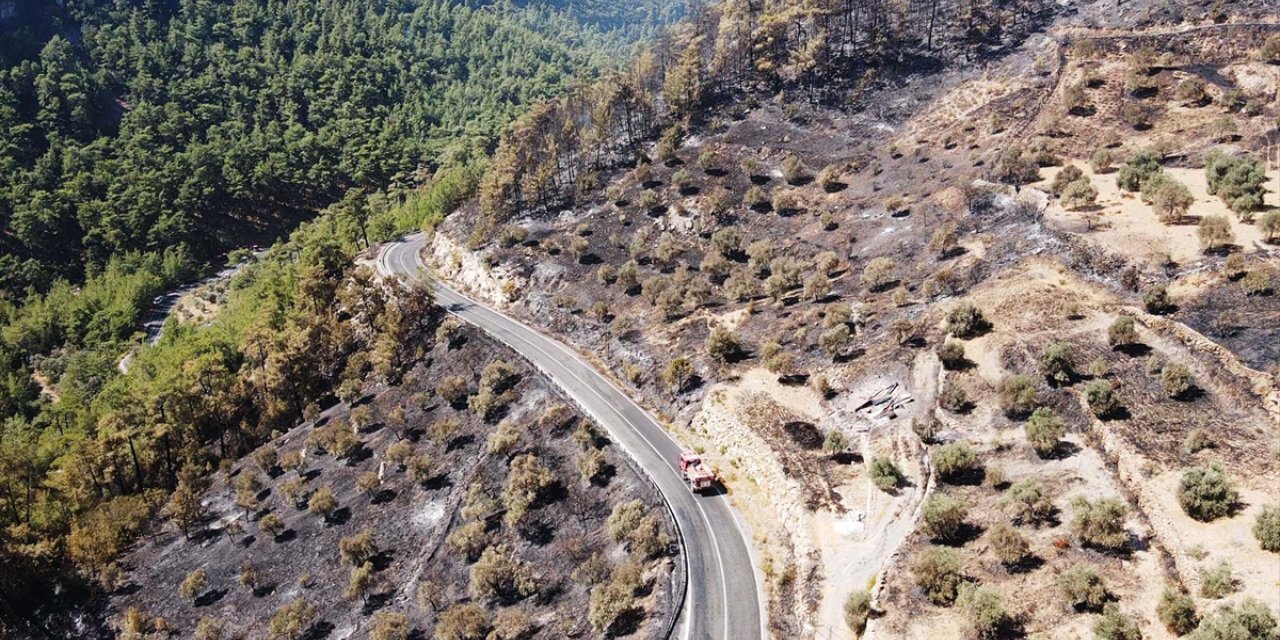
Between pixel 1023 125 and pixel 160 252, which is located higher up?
pixel 1023 125

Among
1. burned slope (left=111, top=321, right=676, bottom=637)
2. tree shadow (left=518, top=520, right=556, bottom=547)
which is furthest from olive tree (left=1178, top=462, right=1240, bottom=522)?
tree shadow (left=518, top=520, right=556, bottom=547)

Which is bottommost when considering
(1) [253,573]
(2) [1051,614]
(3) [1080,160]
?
(1) [253,573]

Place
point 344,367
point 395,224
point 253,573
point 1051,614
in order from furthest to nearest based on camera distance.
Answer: point 395,224 → point 344,367 → point 253,573 → point 1051,614

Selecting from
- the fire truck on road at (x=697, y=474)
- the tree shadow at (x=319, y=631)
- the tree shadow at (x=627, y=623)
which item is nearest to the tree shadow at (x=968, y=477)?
the fire truck on road at (x=697, y=474)

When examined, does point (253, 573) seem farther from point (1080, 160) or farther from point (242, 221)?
point (242, 221)

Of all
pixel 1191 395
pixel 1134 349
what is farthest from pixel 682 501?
pixel 1191 395

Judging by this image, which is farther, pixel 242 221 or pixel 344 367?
pixel 242 221

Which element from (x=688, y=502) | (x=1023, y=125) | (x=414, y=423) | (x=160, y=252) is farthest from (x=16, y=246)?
(x=1023, y=125)
